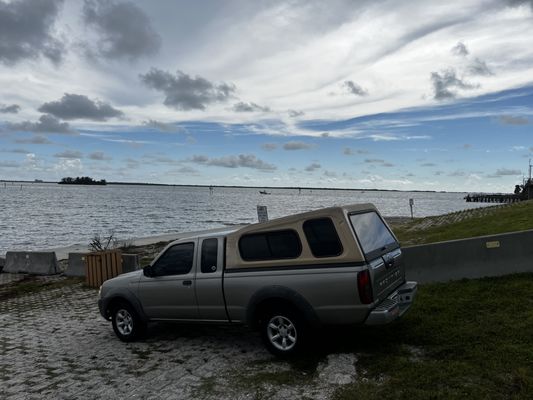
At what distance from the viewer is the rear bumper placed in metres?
5.63

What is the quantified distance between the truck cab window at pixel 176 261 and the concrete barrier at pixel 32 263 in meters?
10.9

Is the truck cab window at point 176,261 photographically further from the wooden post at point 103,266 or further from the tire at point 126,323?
the wooden post at point 103,266

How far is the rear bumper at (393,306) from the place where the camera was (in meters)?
5.63

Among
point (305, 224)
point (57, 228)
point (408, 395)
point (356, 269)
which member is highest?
point (57, 228)

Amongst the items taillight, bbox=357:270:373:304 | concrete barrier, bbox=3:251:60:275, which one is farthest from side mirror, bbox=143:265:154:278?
concrete barrier, bbox=3:251:60:275

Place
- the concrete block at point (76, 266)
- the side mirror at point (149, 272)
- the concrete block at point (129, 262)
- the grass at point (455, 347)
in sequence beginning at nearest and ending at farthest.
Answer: the grass at point (455, 347), the side mirror at point (149, 272), the concrete block at point (129, 262), the concrete block at point (76, 266)

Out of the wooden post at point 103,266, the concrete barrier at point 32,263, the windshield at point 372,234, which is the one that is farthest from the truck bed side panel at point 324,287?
the concrete barrier at point 32,263

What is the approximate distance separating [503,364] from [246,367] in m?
3.04

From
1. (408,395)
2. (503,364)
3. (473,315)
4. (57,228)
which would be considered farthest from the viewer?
(57,228)

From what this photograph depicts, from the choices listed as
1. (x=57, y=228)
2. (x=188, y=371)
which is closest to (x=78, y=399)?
(x=188, y=371)

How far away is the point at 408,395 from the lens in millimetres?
4867

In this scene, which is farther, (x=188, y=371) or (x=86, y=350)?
(x=86, y=350)

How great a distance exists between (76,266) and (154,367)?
10493 mm

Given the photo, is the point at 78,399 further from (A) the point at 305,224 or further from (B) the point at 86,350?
(A) the point at 305,224
